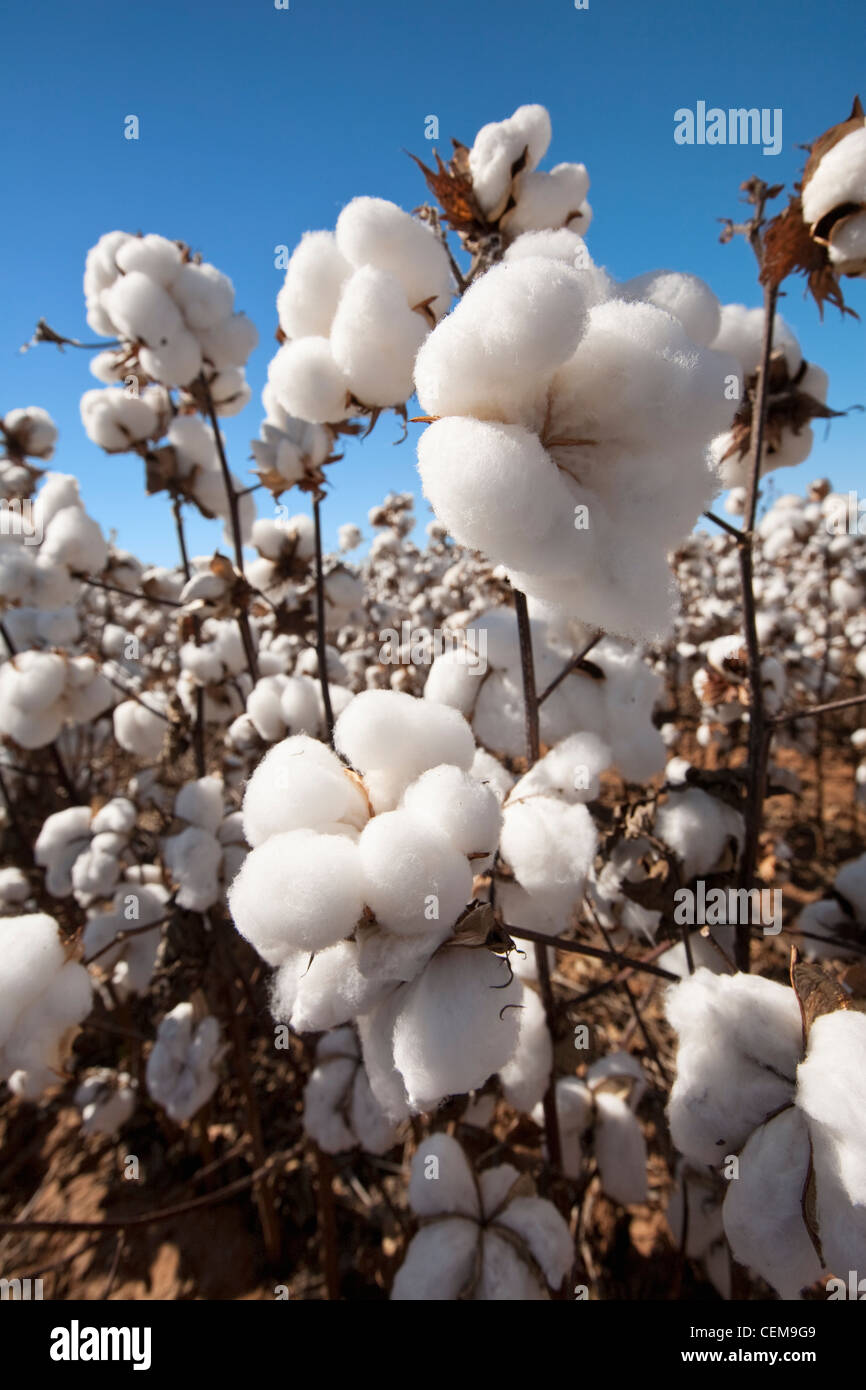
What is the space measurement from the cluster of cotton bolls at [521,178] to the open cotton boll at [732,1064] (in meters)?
1.34

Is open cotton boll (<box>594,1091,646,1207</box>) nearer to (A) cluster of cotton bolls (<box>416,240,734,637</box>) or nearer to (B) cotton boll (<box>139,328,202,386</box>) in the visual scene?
(A) cluster of cotton bolls (<box>416,240,734,637</box>)

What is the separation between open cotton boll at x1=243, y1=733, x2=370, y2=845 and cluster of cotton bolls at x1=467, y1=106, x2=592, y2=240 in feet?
3.41

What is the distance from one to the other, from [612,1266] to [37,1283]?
78.6 inches

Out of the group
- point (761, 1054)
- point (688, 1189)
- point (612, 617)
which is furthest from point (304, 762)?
point (688, 1189)

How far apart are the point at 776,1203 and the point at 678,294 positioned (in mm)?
1238

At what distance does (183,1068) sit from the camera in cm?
223

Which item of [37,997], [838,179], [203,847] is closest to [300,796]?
[37,997]

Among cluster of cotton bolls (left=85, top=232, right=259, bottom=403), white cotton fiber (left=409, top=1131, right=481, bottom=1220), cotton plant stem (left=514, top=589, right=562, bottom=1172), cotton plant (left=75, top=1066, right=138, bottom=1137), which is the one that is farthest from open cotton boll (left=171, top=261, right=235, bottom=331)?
cotton plant (left=75, top=1066, right=138, bottom=1137)

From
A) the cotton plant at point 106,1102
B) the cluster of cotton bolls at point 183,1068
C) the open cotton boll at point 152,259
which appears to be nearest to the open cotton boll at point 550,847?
the cluster of cotton bolls at point 183,1068

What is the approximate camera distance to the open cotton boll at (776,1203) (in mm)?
833

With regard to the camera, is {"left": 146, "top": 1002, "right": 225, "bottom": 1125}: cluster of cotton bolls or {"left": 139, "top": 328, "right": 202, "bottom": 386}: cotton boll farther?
{"left": 146, "top": 1002, "right": 225, "bottom": 1125}: cluster of cotton bolls

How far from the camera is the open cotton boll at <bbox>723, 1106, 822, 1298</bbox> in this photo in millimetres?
833

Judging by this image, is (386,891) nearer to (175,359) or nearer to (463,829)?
(463,829)

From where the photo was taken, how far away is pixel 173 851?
1856mm
